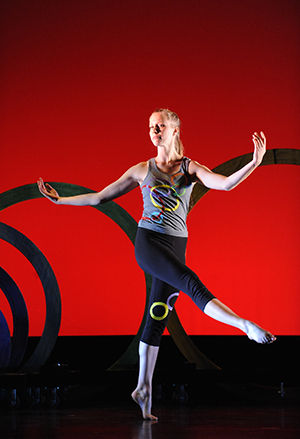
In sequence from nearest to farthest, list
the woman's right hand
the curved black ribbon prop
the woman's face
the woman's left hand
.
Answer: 1. the woman's left hand
2. the woman's face
3. the woman's right hand
4. the curved black ribbon prop

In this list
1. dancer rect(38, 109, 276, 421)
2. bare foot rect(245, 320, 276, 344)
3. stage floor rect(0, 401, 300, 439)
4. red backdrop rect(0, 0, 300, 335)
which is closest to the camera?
bare foot rect(245, 320, 276, 344)

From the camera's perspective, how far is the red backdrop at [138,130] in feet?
15.4

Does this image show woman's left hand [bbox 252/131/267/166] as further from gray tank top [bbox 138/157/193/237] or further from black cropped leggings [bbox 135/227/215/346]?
black cropped leggings [bbox 135/227/215/346]

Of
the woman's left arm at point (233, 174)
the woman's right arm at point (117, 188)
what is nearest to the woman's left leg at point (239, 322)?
the woman's left arm at point (233, 174)

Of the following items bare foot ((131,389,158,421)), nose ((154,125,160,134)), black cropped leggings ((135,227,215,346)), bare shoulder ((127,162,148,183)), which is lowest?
bare foot ((131,389,158,421))

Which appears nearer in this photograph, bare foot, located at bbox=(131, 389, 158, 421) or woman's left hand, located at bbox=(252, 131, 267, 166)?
woman's left hand, located at bbox=(252, 131, 267, 166)

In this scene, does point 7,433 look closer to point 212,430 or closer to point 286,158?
point 212,430

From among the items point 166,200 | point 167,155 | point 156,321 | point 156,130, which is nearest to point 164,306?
point 156,321

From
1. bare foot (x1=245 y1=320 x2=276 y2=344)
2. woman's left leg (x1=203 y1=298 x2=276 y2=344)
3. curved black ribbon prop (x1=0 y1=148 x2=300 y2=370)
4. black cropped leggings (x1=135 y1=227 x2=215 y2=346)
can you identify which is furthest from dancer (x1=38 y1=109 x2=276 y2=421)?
curved black ribbon prop (x1=0 y1=148 x2=300 y2=370)

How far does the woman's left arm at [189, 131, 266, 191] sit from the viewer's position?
232cm

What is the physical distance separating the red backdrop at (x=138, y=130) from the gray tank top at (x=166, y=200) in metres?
2.11

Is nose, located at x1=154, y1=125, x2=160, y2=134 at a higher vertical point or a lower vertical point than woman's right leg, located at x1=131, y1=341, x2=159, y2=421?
higher

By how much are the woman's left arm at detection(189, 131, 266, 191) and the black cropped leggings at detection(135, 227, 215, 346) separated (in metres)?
0.31

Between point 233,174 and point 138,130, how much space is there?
8.39ft
